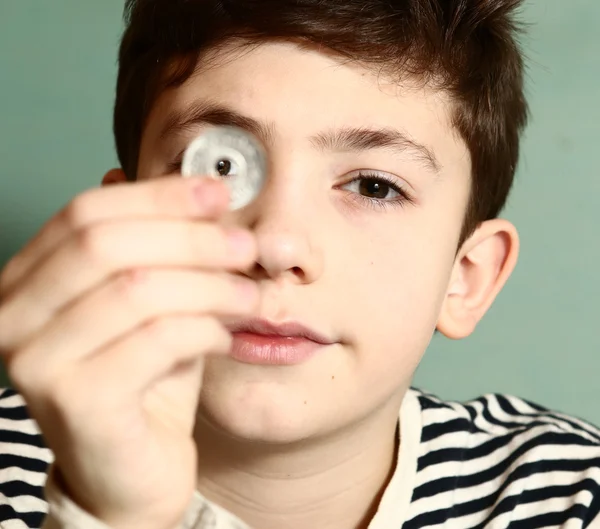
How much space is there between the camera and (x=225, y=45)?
0.78 m

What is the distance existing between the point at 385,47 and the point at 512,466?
0.60 m

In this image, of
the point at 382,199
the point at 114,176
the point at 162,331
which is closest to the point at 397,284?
the point at 382,199

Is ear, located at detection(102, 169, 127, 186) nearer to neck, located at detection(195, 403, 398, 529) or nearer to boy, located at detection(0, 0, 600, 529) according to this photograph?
boy, located at detection(0, 0, 600, 529)

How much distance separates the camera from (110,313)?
0.51 m

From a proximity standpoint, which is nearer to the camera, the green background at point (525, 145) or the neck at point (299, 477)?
the neck at point (299, 477)

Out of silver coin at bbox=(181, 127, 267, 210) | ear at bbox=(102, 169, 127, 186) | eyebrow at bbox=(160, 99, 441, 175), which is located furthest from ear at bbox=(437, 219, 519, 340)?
ear at bbox=(102, 169, 127, 186)

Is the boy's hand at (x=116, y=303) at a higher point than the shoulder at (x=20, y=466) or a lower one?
higher

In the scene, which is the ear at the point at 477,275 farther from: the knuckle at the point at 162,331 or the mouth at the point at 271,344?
the knuckle at the point at 162,331

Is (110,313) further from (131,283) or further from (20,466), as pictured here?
(20,466)

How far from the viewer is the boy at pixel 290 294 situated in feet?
1.71

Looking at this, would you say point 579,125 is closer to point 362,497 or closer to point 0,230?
point 362,497

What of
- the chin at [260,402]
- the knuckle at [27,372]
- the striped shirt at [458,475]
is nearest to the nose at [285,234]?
the chin at [260,402]

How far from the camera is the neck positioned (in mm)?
894

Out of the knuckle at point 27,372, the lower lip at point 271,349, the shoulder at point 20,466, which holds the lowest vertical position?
the shoulder at point 20,466
